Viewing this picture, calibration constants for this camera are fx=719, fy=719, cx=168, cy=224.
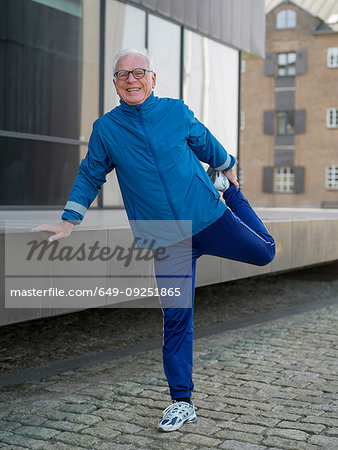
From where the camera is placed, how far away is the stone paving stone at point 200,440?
369 cm

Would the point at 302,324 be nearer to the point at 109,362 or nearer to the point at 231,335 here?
the point at 231,335

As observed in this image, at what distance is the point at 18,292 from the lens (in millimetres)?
4562

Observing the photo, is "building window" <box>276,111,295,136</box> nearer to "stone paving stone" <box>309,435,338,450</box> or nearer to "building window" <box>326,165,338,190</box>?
"building window" <box>326,165,338,190</box>

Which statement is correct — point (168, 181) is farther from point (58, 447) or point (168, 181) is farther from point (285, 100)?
point (285, 100)

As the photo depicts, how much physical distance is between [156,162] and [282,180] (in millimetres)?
38572

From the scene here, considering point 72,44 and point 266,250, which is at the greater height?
point 72,44

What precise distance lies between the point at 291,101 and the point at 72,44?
101 feet

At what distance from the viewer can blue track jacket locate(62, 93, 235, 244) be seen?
12.0 ft

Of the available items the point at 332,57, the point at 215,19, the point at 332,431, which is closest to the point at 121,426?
the point at 332,431

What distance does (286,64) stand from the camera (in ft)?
138

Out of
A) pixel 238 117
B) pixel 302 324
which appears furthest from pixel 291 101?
pixel 302 324

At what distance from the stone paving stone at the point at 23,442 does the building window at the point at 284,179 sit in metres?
38.1

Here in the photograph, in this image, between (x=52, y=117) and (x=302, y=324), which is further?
(x=52, y=117)

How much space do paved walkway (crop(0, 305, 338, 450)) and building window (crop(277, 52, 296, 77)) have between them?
122 feet
